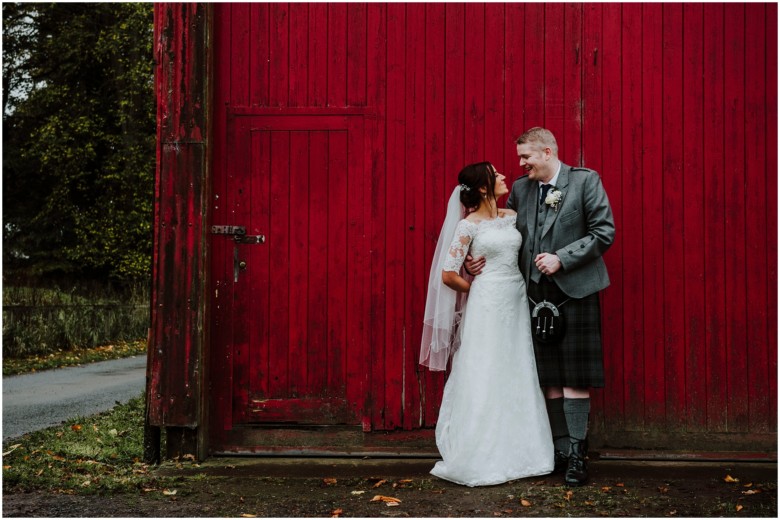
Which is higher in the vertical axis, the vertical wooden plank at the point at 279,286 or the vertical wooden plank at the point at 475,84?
the vertical wooden plank at the point at 475,84

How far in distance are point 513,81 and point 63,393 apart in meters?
6.35

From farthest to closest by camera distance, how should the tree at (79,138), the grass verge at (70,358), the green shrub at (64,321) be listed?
the tree at (79,138) → the green shrub at (64,321) → the grass verge at (70,358)

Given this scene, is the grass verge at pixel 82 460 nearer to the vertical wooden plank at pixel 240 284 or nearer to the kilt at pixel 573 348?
the vertical wooden plank at pixel 240 284

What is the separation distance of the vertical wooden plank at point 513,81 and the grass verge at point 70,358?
7.99 m

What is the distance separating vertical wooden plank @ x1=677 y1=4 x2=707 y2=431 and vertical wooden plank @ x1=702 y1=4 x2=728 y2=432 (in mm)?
34

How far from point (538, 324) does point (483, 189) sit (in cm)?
88

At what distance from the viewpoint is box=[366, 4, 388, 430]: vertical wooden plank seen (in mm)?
5148

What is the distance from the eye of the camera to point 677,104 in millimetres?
5152

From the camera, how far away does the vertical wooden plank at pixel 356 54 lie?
17.1 ft

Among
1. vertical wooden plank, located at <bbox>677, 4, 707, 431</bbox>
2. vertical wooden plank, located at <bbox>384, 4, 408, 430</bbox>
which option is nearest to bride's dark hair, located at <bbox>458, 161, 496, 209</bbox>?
vertical wooden plank, located at <bbox>384, 4, 408, 430</bbox>

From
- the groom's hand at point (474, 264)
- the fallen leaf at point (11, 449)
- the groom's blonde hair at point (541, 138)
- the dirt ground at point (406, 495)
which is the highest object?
the groom's blonde hair at point (541, 138)

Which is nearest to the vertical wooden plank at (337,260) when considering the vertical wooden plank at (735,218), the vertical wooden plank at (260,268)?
the vertical wooden plank at (260,268)

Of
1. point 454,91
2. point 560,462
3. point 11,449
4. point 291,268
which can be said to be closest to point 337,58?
point 454,91

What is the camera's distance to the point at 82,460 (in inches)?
198
